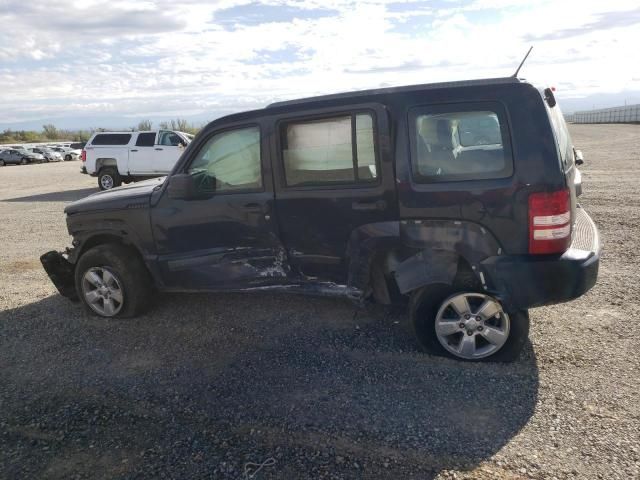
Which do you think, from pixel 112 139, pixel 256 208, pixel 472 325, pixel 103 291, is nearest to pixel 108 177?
pixel 112 139

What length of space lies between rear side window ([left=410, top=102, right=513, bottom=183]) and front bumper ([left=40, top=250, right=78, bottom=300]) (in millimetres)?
4031

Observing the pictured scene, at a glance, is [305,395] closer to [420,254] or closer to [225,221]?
[420,254]

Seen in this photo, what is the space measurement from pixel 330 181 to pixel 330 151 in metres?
0.24

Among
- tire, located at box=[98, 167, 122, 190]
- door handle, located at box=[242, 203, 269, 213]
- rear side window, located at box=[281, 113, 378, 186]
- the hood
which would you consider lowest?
tire, located at box=[98, 167, 122, 190]

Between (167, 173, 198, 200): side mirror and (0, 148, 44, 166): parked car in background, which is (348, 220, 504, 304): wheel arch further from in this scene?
(0, 148, 44, 166): parked car in background

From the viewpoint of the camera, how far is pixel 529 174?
3428 mm

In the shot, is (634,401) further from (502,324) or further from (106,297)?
(106,297)

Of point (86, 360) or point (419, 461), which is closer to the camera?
point (419, 461)

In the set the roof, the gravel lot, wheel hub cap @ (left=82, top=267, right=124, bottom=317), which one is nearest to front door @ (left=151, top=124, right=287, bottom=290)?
the roof

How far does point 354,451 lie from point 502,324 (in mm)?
1541

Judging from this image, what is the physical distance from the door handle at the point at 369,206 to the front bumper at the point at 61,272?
135 inches

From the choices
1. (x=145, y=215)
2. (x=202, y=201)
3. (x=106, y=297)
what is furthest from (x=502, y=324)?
(x=106, y=297)

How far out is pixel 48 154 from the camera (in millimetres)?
39875

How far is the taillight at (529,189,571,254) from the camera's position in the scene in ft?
11.2
